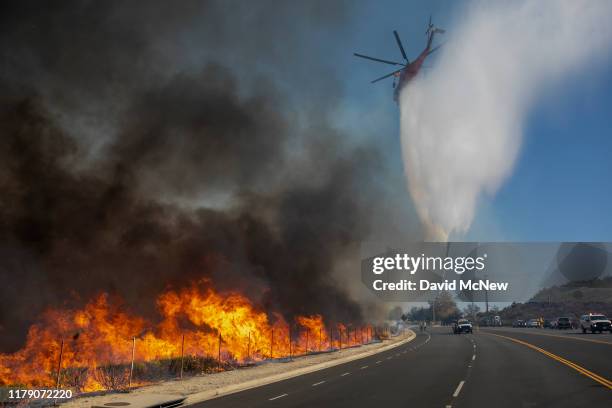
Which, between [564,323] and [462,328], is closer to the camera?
[462,328]

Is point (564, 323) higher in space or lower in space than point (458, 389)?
higher

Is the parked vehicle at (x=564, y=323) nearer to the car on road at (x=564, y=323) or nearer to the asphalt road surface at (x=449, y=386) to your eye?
the car on road at (x=564, y=323)

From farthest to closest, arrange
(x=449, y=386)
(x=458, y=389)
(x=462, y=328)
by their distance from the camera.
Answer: (x=462, y=328) < (x=449, y=386) < (x=458, y=389)

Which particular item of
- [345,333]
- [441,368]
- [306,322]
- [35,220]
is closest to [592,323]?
[345,333]

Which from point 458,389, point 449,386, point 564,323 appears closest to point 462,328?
point 564,323

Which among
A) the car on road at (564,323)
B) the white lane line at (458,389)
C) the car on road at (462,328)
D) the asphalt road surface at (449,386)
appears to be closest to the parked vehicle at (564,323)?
the car on road at (564,323)

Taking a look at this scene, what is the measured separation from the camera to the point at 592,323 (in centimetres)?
4747

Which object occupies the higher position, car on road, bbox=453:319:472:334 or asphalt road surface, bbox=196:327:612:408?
car on road, bbox=453:319:472:334

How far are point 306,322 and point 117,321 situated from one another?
1439cm

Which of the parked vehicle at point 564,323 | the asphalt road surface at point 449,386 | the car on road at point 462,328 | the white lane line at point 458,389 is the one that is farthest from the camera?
the parked vehicle at point 564,323

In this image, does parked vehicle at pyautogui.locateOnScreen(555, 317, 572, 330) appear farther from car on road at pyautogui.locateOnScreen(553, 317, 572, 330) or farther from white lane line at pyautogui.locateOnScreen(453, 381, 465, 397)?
white lane line at pyautogui.locateOnScreen(453, 381, 465, 397)

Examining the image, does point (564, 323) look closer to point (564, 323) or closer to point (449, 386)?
point (564, 323)

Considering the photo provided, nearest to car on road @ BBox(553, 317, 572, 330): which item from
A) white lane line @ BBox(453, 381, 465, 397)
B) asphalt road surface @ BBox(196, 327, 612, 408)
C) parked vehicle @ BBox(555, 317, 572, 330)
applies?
parked vehicle @ BBox(555, 317, 572, 330)

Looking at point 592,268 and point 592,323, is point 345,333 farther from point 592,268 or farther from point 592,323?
point 592,268
